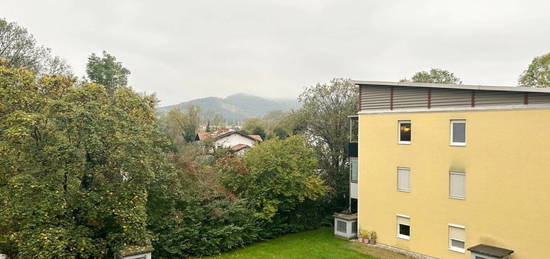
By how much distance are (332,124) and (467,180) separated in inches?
420

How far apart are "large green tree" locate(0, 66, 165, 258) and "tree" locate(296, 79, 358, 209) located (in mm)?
14587

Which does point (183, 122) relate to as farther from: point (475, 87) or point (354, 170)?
point (475, 87)

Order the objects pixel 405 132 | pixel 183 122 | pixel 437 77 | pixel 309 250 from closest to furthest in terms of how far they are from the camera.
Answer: pixel 405 132 < pixel 309 250 < pixel 437 77 < pixel 183 122

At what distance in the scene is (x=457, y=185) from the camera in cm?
1430

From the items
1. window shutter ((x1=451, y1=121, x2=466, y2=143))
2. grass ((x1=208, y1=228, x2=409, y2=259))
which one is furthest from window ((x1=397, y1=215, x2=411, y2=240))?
window shutter ((x1=451, y1=121, x2=466, y2=143))

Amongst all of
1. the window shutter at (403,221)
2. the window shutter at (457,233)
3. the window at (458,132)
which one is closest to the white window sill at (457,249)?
the window shutter at (457,233)

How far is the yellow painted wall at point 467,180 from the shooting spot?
39.7ft

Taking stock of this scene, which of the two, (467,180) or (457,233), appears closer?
(467,180)

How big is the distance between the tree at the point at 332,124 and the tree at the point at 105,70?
20.4 m

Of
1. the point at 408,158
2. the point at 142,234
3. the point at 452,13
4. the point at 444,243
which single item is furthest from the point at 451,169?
the point at 142,234

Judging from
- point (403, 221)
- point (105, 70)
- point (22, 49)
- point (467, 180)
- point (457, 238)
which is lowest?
point (457, 238)

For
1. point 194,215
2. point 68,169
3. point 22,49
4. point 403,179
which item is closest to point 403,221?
point 403,179

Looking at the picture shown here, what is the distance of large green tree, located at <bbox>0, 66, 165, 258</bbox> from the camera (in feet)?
29.7

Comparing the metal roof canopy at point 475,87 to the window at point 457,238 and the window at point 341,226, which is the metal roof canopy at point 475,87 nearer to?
the window at point 457,238
